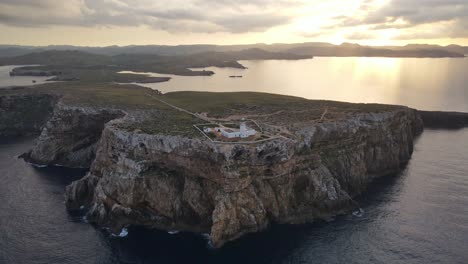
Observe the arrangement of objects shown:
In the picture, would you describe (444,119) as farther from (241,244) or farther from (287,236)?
(241,244)

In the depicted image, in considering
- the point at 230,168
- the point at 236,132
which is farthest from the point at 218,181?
the point at 236,132

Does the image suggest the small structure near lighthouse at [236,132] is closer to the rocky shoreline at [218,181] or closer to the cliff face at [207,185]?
the rocky shoreline at [218,181]

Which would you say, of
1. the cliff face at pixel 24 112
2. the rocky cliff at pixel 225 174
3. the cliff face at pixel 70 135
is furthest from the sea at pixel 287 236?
the cliff face at pixel 24 112

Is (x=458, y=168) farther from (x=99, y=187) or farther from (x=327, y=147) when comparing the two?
(x=99, y=187)

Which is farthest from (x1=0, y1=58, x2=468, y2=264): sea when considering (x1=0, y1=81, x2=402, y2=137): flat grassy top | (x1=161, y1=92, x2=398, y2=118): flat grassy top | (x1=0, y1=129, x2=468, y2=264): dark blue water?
(x1=161, y1=92, x2=398, y2=118): flat grassy top

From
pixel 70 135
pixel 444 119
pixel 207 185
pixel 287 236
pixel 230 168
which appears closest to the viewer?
pixel 287 236

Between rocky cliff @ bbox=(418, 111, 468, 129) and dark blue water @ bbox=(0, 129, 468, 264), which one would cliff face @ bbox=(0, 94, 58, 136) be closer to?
dark blue water @ bbox=(0, 129, 468, 264)

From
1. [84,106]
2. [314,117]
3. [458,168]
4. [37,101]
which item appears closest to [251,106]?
[314,117]
